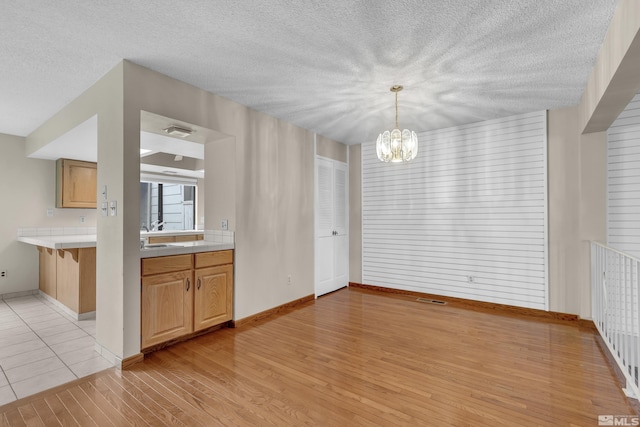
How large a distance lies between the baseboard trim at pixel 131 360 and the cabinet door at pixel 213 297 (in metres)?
0.57

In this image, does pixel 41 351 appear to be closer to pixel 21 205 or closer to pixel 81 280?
pixel 81 280

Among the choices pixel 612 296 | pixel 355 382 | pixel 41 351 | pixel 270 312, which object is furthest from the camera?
pixel 270 312

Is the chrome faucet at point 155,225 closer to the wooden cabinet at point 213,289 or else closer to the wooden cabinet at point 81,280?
the wooden cabinet at point 81,280

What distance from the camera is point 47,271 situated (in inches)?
189

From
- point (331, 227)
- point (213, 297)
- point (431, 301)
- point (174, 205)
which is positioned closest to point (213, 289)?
point (213, 297)

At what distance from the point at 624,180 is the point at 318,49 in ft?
12.1

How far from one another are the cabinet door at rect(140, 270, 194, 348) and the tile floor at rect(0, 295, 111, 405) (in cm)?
42

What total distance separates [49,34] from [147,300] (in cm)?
222

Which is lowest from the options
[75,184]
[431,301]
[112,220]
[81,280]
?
[431,301]

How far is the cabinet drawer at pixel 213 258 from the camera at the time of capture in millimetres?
3332

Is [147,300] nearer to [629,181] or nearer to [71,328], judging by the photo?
[71,328]

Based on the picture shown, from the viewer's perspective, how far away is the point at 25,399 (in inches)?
87.3

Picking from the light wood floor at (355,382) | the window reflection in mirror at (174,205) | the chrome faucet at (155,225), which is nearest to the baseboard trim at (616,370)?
the light wood floor at (355,382)

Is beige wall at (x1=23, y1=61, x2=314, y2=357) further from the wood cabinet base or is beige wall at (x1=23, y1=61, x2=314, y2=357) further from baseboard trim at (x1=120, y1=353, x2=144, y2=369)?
the wood cabinet base
